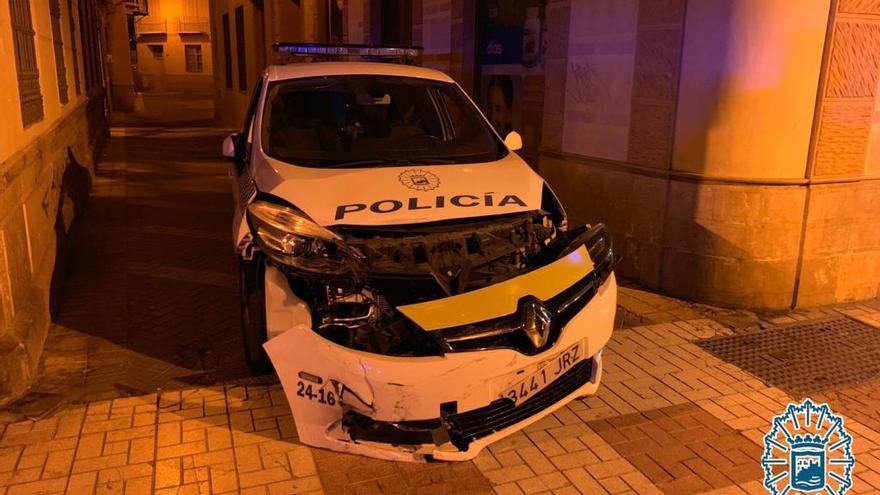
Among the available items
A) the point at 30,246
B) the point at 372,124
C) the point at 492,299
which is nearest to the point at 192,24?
the point at 30,246

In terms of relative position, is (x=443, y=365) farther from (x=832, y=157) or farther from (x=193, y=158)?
(x=193, y=158)

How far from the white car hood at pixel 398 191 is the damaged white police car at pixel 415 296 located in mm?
10

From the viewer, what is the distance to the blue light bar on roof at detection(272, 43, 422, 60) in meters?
5.81

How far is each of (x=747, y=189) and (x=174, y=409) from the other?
4.63m

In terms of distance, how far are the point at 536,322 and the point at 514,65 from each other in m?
6.30

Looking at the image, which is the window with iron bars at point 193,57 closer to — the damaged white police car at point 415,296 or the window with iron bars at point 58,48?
the window with iron bars at point 58,48

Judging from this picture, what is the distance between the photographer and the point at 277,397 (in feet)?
14.4

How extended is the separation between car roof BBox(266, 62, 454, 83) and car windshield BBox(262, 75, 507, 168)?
0.04m

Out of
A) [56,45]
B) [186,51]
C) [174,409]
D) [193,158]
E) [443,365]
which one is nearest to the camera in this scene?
[443,365]

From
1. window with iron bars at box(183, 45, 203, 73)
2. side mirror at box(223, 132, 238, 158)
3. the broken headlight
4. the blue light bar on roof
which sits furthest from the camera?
window with iron bars at box(183, 45, 203, 73)

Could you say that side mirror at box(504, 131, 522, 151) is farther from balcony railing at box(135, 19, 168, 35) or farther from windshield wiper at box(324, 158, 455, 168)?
balcony railing at box(135, 19, 168, 35)

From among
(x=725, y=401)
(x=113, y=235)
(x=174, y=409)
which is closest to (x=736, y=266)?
(x=725, y=401)

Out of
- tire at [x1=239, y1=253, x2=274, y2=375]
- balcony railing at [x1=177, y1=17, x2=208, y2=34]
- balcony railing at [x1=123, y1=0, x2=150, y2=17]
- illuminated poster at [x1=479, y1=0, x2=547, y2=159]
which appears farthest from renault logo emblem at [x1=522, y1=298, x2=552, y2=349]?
balcony railing at [x1=177, y1=17, x2=208, y2=34]

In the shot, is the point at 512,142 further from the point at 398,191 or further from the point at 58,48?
the point at 58,48
